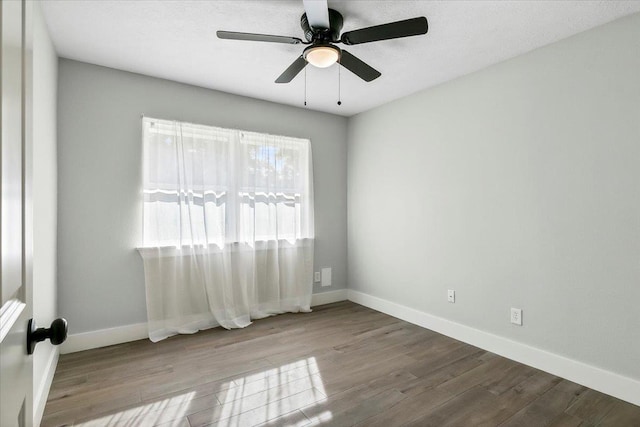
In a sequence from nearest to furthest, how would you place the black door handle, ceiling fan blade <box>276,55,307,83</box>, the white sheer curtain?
the black door handle → ceiling fan blade <box>276,55,307,83</box> → the white sheer curtain

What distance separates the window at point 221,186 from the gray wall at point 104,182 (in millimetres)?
153

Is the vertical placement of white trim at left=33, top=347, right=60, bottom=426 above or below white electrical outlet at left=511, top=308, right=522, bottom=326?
below

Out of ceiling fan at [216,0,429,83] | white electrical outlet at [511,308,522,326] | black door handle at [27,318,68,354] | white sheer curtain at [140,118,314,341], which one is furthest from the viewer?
white sheer curtain at [140,118,314,341]

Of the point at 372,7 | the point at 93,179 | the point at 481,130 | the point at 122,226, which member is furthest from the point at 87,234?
the point at 481,130

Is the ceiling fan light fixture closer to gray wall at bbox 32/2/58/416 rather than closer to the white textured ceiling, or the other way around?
the white textured ceiling

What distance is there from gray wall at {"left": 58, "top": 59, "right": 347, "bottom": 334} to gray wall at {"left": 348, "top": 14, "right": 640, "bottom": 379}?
244 centimetres

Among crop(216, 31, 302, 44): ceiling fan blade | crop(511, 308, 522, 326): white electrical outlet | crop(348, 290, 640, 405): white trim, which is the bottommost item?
crop(348, 290, 640, 405): white trim

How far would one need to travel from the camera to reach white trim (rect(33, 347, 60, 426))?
1901 mm

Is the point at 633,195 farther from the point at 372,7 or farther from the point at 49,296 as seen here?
the point at 49,296

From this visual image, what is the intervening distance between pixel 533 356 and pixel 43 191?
383 centimetres

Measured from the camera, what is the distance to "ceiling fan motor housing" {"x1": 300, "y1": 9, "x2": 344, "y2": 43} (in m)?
2.14

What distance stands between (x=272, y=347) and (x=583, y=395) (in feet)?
7.70

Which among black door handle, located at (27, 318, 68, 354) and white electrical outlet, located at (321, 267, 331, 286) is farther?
white electrical outlet, located at (321, 267, 331, 286)

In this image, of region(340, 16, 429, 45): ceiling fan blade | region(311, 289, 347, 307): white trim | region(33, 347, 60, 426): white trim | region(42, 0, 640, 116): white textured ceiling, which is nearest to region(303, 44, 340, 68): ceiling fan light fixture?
region(340, 16, 429, 45): ceiling fan blade
